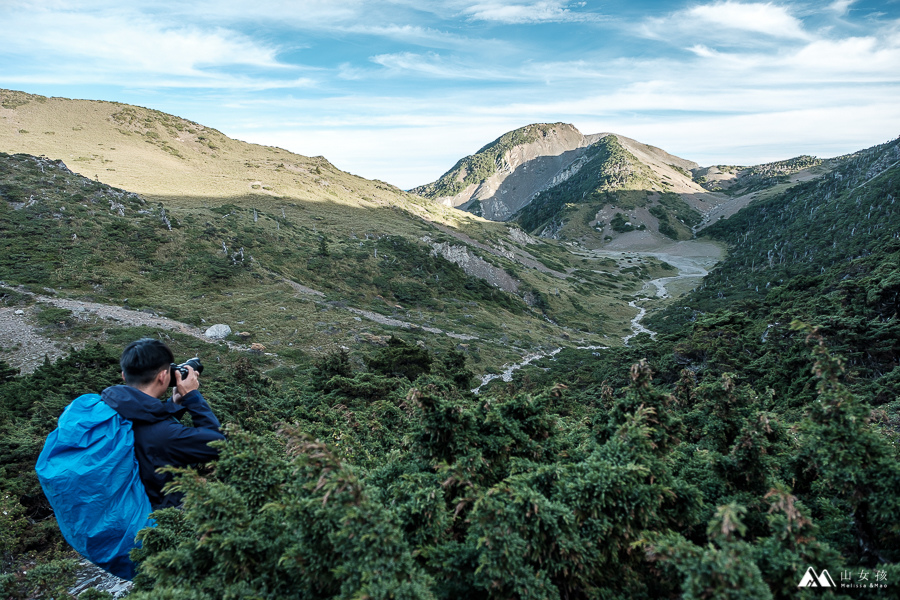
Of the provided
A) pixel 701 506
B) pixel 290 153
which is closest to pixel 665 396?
pixel 701 506

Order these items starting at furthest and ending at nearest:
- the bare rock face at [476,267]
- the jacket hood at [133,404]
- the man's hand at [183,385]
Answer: the bare rock face at [476,267] < the man's hand at [183,385] < the jacket hood at [133,404]

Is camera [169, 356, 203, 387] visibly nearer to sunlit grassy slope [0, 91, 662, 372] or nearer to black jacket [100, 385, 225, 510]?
black jacket [100, 385, 225, 510]

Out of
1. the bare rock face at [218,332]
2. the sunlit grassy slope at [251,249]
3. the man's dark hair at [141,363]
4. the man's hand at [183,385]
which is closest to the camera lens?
the man's dark hair at [141,363]

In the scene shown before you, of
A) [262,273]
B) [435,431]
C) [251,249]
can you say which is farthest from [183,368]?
[251,249]

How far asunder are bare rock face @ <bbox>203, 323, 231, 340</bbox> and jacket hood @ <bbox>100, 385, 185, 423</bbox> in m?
24.5

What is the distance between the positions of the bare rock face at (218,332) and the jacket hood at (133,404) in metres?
24.5

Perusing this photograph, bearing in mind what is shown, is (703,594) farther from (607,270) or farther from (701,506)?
(607,270)

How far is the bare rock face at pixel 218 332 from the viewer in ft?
83.7

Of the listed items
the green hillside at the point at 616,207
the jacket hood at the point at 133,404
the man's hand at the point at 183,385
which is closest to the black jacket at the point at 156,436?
the jacket hood at the point at 133,404

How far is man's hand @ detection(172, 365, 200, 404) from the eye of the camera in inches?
168

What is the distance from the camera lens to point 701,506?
429 cm

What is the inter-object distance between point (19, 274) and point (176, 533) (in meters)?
33.6

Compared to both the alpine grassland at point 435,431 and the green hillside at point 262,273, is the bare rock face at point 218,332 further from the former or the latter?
the alpine grassland at point 435,431

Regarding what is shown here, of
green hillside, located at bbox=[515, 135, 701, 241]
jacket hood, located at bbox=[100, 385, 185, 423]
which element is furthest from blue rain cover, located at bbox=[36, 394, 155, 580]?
green hillside, located at bbox=[515, 135, 701, 241]
